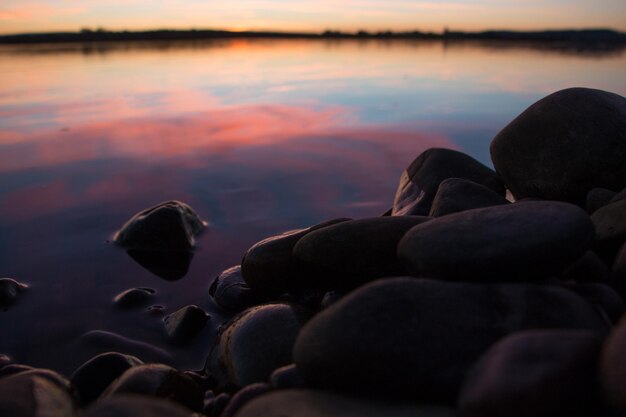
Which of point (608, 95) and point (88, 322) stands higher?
point (608, 95)

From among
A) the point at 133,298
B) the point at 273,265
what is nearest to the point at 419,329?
the point at 273,265

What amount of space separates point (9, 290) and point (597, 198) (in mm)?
4565

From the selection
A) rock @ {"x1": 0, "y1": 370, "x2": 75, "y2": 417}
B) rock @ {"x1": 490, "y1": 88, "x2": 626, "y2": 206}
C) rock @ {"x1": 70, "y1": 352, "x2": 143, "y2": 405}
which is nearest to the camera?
rock @ {"x1": 0, "y1": 370, "x2": 75, "y2": 417}

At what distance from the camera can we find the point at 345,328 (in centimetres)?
211

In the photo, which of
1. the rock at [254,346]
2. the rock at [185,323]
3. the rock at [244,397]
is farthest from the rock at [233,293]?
the rock at [244,397]

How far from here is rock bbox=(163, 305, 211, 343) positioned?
3.81 m

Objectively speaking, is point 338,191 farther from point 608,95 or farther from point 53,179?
point 53,179

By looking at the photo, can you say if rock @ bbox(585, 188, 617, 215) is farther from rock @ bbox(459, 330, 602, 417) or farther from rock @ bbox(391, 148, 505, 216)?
rock @ bbox(459, 330, 602, 417)

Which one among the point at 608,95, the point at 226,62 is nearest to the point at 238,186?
the point at 608,95

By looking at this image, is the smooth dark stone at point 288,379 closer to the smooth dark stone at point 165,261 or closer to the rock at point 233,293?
the rock at point 233,293

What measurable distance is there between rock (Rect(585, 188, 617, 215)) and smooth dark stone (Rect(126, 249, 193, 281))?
3367 mm

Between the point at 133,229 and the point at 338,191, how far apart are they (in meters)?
2.89

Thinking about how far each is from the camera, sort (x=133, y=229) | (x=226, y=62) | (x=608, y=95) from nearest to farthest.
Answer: (x=608, y=95), (x=133, y=229), (x=226, y=62)

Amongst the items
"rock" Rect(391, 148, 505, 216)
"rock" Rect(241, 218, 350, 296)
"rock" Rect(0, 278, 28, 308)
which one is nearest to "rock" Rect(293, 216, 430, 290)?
"rock" Rect(241, 218, 350, 296)
